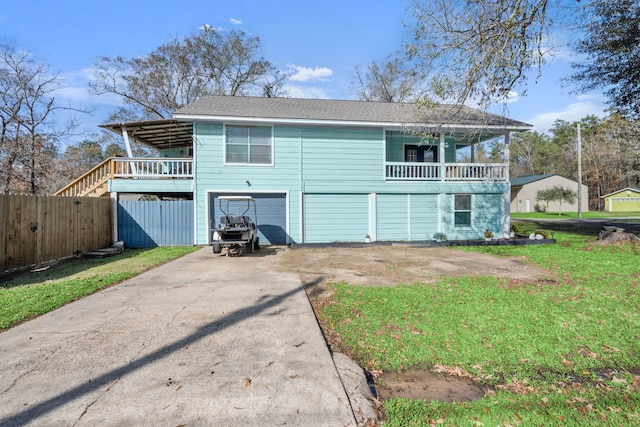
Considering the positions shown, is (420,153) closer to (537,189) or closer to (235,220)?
(235,220)

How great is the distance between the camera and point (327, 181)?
40.0ft

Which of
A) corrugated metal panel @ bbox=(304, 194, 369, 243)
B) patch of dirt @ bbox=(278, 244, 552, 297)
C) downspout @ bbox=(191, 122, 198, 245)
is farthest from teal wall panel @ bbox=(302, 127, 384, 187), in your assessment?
downspout @ bbox=(191, 122, 198, 245)

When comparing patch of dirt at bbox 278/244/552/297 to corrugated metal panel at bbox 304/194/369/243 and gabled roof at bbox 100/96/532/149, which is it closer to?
corrugated metal panel at bbox 304/194/369/243

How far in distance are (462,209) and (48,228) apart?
46.4ft

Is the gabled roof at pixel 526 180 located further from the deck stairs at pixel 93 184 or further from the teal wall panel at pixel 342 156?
the deck stairs at pixel 93 184

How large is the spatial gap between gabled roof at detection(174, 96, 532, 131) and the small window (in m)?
2.98

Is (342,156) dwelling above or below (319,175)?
above

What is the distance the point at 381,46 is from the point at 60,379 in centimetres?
1025

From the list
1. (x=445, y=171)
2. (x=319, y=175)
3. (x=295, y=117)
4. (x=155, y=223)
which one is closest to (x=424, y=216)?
(x=445, y=171)

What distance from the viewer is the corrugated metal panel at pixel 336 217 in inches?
478

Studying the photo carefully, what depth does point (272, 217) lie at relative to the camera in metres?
12.0

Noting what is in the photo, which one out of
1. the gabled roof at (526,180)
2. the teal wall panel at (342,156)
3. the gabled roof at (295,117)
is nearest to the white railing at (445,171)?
the teal wall panel at (342,156)

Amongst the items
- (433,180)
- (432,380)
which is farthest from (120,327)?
(433,180)

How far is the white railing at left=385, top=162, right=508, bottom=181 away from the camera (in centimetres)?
1268
